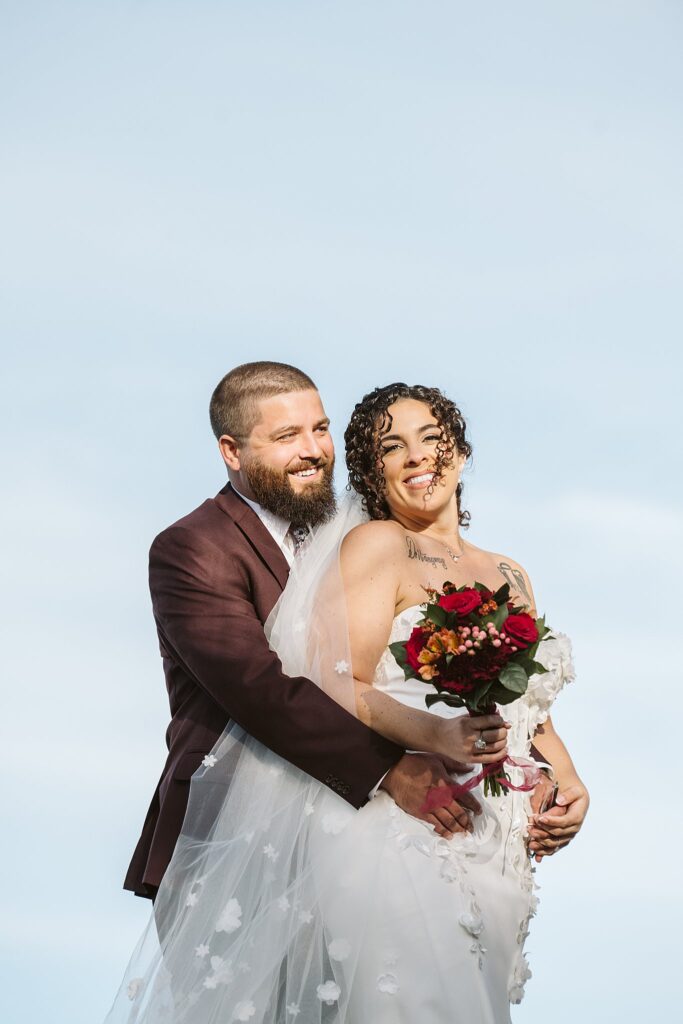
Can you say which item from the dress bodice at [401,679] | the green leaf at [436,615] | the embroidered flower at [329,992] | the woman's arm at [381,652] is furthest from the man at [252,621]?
the embroidered flower at [329,992]

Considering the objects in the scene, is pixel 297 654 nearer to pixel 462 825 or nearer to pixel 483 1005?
pixel 462 825

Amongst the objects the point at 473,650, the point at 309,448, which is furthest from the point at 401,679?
the point at 309,448

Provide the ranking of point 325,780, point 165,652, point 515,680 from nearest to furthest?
point 515,680, point 325,780, point 165,652

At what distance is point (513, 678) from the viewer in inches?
214

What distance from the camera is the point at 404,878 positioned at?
573 cm

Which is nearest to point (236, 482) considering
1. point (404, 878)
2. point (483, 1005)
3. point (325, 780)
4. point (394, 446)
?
point (394, 446)

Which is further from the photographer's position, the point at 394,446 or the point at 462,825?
the point at 394,446

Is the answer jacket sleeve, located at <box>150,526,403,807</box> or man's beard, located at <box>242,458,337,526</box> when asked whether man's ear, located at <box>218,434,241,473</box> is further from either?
jacket sleeve, located at <box>150,526,403,807</box>

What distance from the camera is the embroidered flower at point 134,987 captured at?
5992 millimetres

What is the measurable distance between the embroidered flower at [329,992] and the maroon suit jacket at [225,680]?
696 mm

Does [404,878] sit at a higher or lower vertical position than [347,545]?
lower

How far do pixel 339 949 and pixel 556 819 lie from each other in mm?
1182

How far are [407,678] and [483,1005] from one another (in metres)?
1.30

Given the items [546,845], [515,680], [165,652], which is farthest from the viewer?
[165,652]
